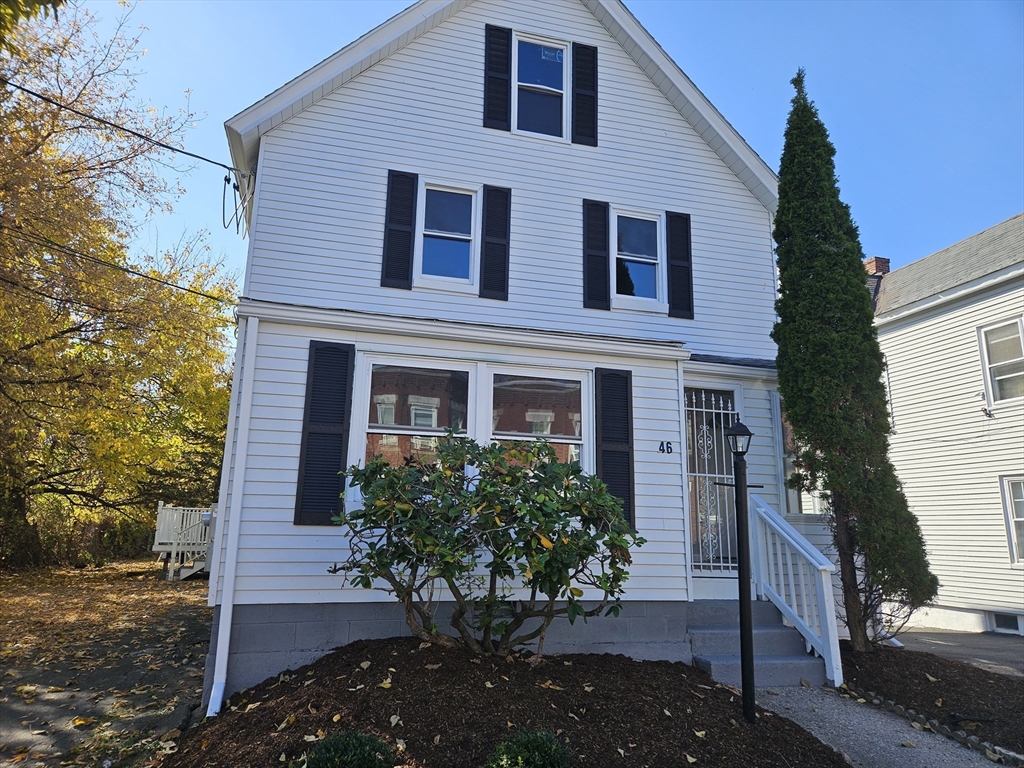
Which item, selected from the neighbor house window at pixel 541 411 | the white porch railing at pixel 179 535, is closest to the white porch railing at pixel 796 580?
the neighbor house window at pixel 541 411

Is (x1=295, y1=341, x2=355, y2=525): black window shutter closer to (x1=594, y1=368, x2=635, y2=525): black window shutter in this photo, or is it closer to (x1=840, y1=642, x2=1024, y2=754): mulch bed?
(x1=594, y1=368, x2=635, y2=525): black window shutter

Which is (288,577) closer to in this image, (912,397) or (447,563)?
(447,563)

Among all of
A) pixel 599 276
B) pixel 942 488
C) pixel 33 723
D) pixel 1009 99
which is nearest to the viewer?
pixel 33 723

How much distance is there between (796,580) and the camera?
796 centimetres

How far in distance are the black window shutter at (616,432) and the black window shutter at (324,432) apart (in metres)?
2.67

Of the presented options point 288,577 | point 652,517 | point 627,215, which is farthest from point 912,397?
point 288,577

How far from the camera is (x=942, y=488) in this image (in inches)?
524

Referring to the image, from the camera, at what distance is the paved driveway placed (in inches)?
335

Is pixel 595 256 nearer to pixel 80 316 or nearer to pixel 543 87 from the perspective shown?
pixel 543 87

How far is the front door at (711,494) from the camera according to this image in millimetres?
7840

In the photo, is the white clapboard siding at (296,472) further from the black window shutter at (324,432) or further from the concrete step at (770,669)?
the concrete step at (770,669)

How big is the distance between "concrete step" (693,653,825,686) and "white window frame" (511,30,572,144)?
21.4 ft

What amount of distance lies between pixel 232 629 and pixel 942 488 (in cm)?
1339

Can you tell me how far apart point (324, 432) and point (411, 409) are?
905mm
